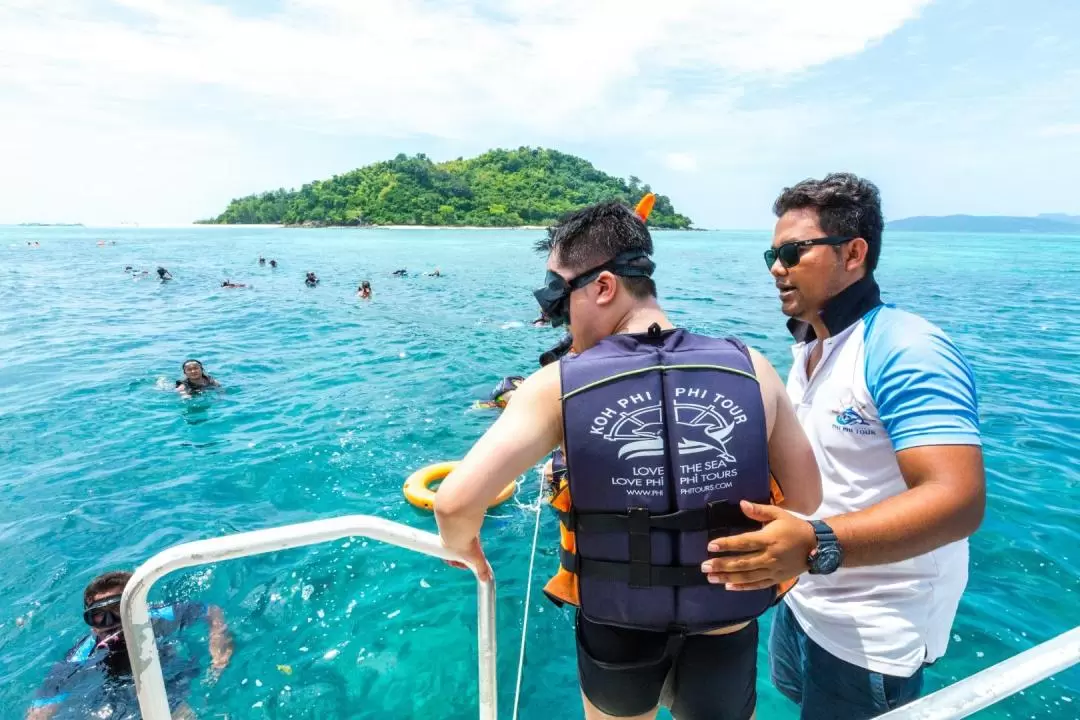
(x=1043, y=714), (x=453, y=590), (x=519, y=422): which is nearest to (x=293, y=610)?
(x=453, y=590)

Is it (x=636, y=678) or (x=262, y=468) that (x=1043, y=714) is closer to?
(x=636, y=678)

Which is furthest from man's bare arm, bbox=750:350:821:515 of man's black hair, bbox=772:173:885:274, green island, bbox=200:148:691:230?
green island, bbox=200:148:691:230

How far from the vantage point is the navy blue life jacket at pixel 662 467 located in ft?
5.24

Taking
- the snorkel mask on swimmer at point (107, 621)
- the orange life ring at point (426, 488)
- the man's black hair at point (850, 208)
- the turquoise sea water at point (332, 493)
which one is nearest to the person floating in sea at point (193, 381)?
the turquoise sea water at point (332, 493)

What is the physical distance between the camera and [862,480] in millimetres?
2004

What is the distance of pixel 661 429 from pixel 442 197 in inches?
4711

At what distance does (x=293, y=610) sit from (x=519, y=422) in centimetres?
435

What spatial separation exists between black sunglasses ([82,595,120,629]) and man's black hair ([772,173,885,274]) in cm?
483

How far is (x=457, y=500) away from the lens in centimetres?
158

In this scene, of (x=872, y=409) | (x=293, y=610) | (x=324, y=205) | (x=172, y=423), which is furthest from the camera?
(x=324, y=205)

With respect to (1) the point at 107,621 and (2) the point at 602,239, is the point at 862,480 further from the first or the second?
(1) the point at 107,621

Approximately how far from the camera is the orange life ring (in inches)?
229

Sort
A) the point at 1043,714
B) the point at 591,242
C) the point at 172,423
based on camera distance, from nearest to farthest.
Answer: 1. the point at 591,242
2. the point at 1043,714
3. the point at 172,423

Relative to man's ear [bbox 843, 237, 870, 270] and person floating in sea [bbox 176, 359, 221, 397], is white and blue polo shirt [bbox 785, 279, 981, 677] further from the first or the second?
person floating in sea [bbox 176, 359, 221, 397]
